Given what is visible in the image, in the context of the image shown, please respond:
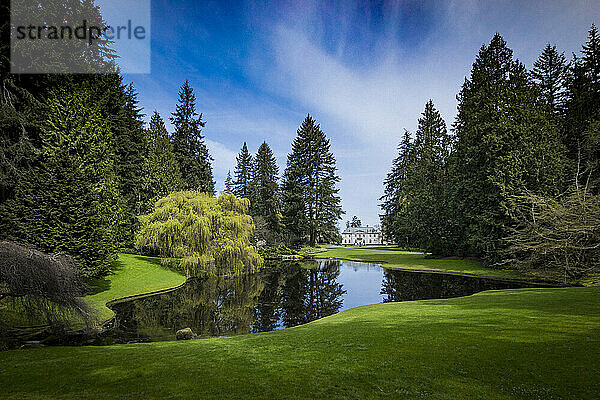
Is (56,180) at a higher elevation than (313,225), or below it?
higher

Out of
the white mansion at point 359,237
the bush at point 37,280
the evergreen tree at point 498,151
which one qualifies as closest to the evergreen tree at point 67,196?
the bush at point 37,280

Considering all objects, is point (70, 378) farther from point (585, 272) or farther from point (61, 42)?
point (585, 272)

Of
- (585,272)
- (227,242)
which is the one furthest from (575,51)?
(227,242)

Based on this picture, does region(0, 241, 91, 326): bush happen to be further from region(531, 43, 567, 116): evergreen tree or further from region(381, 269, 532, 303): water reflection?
region(531, 43, 567, 116): evergreen tree

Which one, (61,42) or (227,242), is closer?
(61,42)

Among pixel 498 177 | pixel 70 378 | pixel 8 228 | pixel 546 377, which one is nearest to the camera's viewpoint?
pixel 546 377

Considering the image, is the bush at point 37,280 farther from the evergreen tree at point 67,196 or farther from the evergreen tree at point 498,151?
the evergreen tree at point 498,151

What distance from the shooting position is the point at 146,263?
21188mm

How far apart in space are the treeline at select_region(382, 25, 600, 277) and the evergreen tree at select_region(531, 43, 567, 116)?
0.10m

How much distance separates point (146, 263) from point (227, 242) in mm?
6414

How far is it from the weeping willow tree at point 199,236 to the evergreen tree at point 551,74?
124 feet

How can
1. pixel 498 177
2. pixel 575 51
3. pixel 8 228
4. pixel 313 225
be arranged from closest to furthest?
1. pixel 8 228
2. pixel 498 177
3. pixel 575 51
4. pixel 313 225

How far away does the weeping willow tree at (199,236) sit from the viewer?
19984mm

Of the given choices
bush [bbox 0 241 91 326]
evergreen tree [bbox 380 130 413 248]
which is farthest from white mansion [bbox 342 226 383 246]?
bush [bbox 0 241 91 326]
